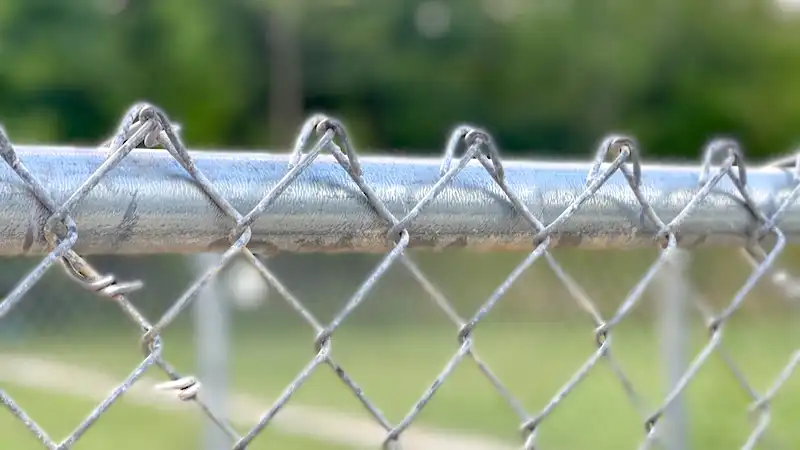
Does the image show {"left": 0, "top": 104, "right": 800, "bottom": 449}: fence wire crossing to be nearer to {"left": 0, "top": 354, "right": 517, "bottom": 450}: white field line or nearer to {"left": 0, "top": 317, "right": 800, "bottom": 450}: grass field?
{"left": 0, "top": 317, "right": 800, "bottom": 450}: grass field

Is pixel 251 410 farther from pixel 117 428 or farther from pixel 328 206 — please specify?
pixel 328 206

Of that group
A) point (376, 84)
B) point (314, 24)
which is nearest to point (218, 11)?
Answer: point (314, 24)

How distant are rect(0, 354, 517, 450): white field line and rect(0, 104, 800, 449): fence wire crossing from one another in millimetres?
3200

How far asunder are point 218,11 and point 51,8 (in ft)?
7.80

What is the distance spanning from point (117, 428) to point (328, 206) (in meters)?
4.70

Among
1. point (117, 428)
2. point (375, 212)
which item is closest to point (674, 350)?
point (375, 212)

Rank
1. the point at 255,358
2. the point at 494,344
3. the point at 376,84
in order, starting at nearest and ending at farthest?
the point at 255,358 < the point at 494,344 < the point at 376,84

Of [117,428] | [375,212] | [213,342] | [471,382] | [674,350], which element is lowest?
[375,212]

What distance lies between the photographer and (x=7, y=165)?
1.74ft

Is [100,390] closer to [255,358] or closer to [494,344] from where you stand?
[255,358]

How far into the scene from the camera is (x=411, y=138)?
1478 centimetres

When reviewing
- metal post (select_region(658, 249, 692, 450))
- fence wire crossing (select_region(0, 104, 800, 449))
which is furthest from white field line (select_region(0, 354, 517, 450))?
fence wire crossing (select_region(0, 104, 800, 449))

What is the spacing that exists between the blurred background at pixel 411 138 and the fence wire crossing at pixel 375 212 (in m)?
1.46

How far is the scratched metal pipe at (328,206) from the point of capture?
1.83 feet
